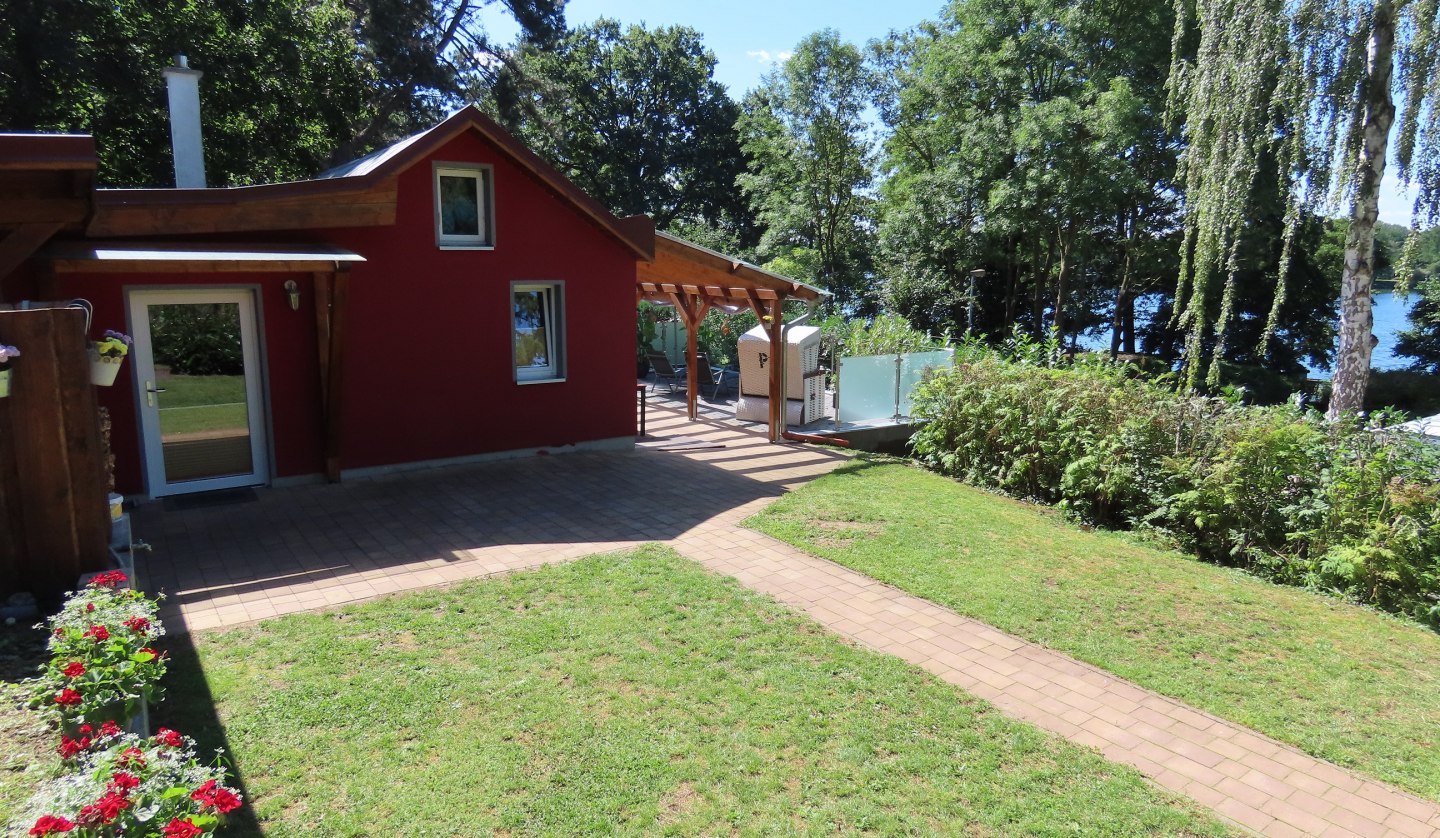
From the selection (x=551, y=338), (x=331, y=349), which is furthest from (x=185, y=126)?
(x=551, y=338)

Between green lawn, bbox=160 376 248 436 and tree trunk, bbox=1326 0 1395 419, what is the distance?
1144 cm

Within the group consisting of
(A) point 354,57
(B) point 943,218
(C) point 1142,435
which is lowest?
(C) point 1142,435

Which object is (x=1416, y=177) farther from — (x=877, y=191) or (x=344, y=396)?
(x=877, y=191)

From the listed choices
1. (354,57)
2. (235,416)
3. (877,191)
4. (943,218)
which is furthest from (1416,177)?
(354,57)

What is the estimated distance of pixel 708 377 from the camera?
1752 centimetres

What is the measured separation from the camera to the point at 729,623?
539cm

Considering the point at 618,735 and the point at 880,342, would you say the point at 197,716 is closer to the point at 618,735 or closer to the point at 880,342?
the point at 618,735

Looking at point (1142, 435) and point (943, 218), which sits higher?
point (943, 218)

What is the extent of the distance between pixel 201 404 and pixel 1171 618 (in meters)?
9.12

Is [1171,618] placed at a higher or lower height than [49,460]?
lower

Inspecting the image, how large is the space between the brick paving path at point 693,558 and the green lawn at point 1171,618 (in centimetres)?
24

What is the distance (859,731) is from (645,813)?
1.24 m

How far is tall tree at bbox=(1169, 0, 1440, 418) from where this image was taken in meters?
A: 8.75

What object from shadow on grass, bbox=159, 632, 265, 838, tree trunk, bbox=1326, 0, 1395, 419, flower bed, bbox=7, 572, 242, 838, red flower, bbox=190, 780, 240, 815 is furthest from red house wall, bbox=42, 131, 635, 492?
tree trunk, bbox=1326, 0, 1395, 419
